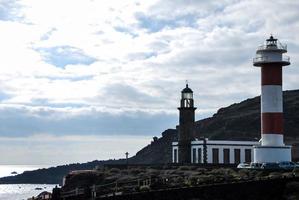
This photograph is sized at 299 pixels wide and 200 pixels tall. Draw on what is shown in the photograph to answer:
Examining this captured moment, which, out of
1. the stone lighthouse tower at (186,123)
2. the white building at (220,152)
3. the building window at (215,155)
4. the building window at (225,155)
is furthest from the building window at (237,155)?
the stone lighthouse tower at (186,123)

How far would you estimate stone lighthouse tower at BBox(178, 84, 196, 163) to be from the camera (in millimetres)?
77562

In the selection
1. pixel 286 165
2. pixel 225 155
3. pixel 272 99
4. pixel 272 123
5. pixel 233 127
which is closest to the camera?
pixel 286 165

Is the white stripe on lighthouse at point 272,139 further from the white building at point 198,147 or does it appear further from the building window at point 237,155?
the building window at point 237,155

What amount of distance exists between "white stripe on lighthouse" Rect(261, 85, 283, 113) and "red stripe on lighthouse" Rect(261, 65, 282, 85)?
0.39 meters

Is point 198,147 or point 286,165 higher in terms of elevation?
point 198,147

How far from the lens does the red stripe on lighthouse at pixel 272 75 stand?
60.5 meters

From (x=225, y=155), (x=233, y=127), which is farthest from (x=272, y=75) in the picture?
(x=233, y=127)

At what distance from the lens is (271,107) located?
6044cm

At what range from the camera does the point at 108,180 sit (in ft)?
213

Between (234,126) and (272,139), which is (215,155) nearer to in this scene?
(272,139)

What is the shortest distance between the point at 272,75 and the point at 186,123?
768 inches

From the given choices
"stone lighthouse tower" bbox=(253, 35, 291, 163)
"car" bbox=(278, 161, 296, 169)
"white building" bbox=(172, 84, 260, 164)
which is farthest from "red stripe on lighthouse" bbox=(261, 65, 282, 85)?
→ "white building" bbox=(172, 84, 260, 164)

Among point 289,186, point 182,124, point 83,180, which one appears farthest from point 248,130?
point 289,186

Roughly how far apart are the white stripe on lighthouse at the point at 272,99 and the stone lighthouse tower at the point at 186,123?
17.8m
